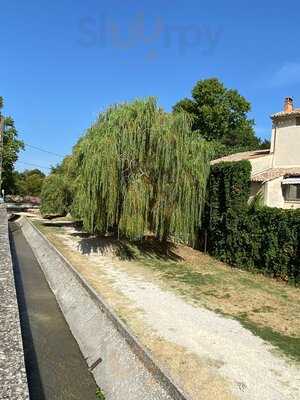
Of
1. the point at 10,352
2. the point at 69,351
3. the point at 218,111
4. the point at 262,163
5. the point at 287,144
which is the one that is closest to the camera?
the point at 10,352

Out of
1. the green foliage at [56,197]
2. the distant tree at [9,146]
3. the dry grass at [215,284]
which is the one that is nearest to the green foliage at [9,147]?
the distant tree at [9,146]

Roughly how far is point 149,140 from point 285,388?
12.3 metres

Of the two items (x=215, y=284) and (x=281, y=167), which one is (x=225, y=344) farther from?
(x=281, y=167)

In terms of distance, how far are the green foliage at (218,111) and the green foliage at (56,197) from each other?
59.6ft

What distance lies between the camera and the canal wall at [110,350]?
21.8 ft

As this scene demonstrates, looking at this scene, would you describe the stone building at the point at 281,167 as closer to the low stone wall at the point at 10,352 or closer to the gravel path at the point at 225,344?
the gravel path at the point at 225,344

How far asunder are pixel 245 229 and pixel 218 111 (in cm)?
3158

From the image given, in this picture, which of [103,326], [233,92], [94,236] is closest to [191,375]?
[103,326]

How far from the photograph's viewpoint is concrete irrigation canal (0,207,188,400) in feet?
20.8

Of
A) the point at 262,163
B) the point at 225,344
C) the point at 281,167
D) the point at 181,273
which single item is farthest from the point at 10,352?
the point at 262,163

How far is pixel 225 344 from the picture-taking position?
8.59 metres

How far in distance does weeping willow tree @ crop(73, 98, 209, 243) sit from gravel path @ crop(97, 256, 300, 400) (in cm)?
519

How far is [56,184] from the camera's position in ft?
116

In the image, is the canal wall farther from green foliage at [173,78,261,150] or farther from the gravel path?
green foliage at [173,78,261,150]
